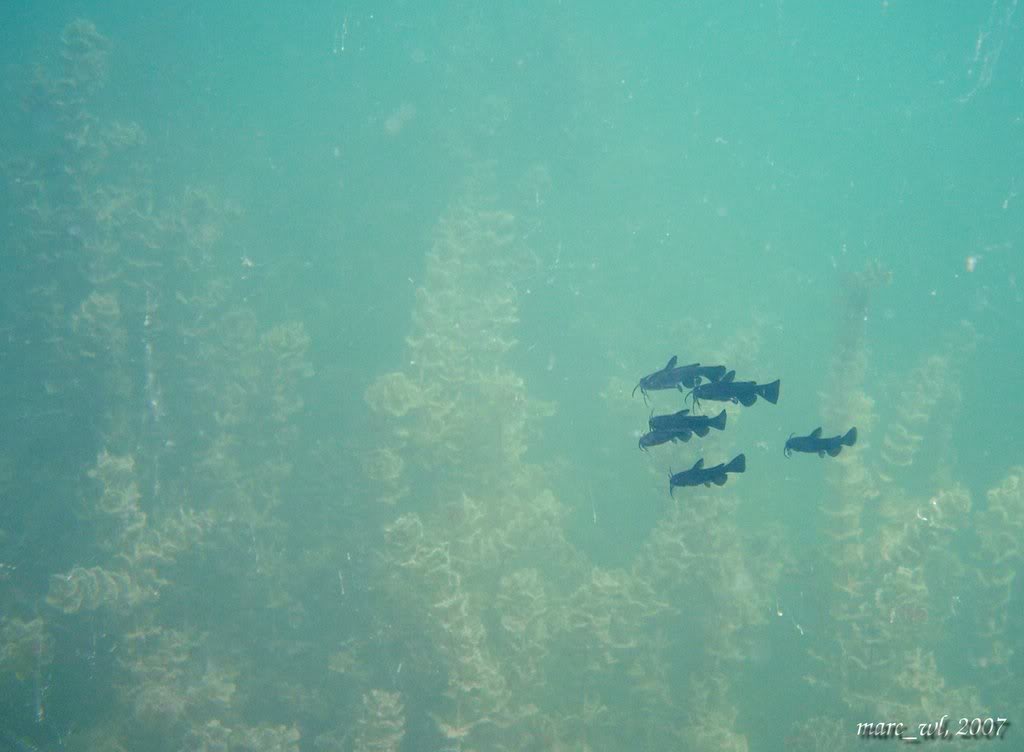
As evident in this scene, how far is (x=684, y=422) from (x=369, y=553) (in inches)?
413

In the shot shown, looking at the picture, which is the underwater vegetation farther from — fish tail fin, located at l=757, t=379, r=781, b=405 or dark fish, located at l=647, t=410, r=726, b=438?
fish tail fin, located at l=757, t=379, r=781, b=405

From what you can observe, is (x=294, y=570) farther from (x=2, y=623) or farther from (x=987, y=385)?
(x=987, y=385)

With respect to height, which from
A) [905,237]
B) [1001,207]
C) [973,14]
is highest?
[973,14]

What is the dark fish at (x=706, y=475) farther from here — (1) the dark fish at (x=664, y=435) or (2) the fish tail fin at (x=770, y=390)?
(2) the fish tail fin at (x=770, y=390)

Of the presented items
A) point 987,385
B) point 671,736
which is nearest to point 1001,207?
point 987,385

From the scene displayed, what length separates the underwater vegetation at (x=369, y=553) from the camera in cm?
935

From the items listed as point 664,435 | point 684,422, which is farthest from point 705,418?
point 664,435

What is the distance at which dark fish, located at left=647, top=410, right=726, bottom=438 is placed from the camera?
10.7ft

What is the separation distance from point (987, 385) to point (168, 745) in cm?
6090

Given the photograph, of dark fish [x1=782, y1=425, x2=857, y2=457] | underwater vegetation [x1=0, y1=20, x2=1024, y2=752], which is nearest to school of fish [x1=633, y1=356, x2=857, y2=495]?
dark fish [x1=782, y1=425, x2=857, y2=457]

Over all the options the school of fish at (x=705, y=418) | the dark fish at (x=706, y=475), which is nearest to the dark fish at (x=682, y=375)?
the school of fish at (x=705, y=418)

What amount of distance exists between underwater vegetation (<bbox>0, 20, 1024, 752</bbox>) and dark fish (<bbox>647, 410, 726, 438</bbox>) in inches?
253

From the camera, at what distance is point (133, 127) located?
1560cm

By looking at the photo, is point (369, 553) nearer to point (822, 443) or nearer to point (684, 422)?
point (684, 422)
